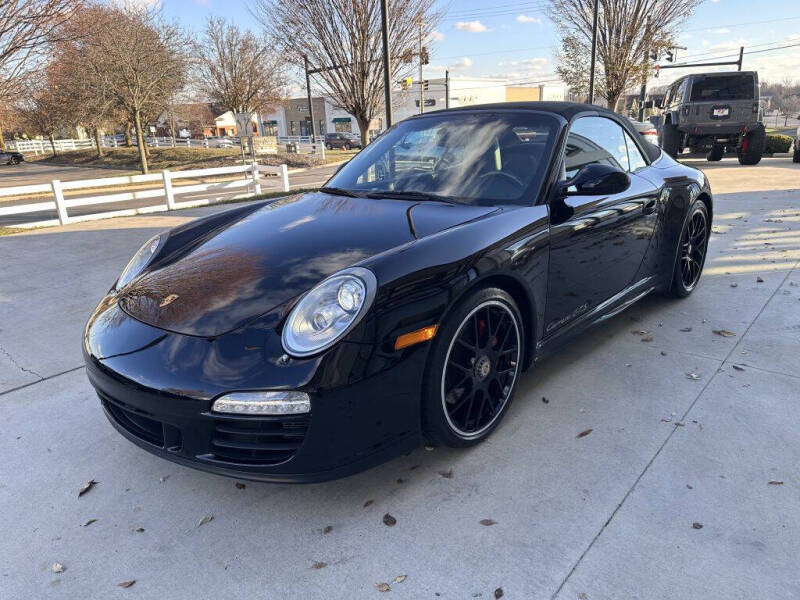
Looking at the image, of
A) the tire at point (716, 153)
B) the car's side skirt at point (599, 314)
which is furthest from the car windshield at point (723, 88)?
the car's side skirt at point (599, 314)

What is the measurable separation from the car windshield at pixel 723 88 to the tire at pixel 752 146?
2.95 ft

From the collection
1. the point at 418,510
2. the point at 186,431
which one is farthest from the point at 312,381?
the point at 418,510

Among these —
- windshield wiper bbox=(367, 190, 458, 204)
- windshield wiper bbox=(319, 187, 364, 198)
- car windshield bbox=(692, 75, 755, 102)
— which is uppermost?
car windshield bbox=(692, 75, 755, 102)

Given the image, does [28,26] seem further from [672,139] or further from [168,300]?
[672,139]

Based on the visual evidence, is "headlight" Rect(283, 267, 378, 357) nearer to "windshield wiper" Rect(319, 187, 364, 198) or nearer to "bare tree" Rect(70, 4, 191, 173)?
"windshield wiper" Rect(319, 187, 364, 198)

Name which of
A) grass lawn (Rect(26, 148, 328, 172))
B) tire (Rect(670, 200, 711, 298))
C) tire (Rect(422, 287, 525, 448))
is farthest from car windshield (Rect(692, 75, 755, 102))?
grass lawn (Rect(26, 148, 328, 172))

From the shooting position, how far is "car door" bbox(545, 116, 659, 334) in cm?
281

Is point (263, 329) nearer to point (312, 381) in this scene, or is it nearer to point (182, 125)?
point (312, 381)

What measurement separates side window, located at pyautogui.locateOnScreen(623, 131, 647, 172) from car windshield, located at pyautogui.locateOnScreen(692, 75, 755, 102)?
41.6ft

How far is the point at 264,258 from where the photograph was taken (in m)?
2.40

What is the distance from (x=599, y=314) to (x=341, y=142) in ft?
131

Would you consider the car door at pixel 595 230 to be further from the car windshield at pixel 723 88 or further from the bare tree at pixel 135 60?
the bare tree at pixel 135 60

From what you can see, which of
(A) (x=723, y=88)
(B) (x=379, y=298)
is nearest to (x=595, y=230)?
(B) (x=379, y=298)

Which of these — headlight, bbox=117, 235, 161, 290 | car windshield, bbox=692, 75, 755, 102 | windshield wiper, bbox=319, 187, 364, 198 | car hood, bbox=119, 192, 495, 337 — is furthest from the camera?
car windshield, bbox=692, 75, 755, 102
